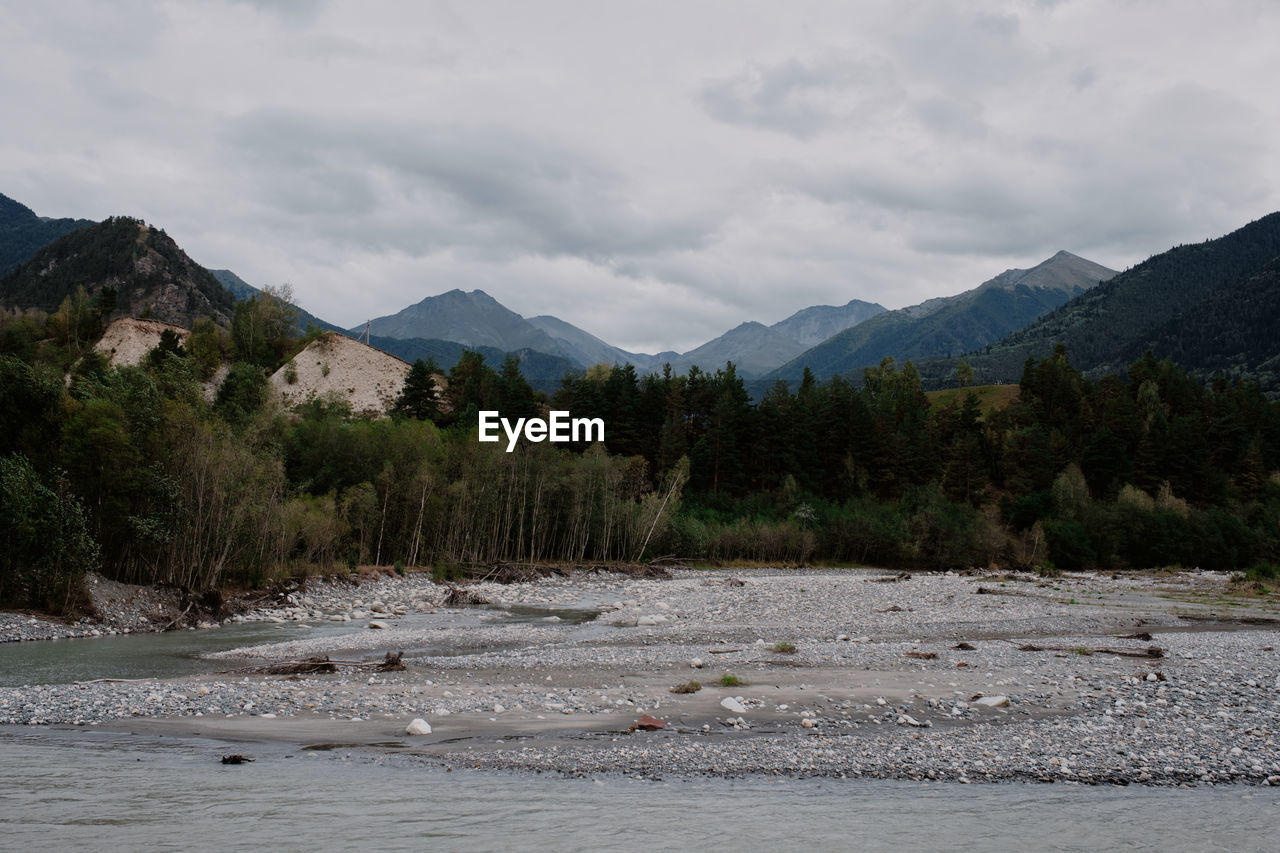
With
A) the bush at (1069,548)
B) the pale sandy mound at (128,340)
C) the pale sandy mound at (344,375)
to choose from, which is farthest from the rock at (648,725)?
the pale sandy mound at (128,340)

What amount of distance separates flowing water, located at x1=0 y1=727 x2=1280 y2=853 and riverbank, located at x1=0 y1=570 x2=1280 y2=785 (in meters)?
0.78

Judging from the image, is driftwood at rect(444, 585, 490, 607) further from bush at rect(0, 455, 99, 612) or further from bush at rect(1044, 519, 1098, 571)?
bush at rect(1044, 519, 1098, 571)

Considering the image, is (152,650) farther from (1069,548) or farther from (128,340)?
(128,340)

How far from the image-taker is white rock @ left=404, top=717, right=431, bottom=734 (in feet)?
43.0

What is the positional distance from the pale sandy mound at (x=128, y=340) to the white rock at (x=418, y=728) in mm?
112522

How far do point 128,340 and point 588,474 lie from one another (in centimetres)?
8257

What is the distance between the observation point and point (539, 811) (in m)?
9.46

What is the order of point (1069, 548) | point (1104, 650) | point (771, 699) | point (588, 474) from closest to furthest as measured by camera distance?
point (771, 699) < point (1104, 650) < point (588, 474) < point (1069, 548)

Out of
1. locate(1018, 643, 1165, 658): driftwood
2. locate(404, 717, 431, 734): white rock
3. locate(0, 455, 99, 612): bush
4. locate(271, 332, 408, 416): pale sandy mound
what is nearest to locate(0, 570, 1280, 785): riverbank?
locate(1018, 643, 1165, 658): driftwood

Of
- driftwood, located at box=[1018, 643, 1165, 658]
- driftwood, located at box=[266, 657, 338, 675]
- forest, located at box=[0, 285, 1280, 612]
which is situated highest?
forest, located at box=[0, 285, 1280, 612]

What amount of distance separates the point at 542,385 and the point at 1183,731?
13168 cm

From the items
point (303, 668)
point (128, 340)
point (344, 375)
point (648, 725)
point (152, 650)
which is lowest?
point (152, 650)

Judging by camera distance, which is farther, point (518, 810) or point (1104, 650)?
point (1104, 650)

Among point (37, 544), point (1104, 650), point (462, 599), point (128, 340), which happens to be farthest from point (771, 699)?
point (128, 340)
